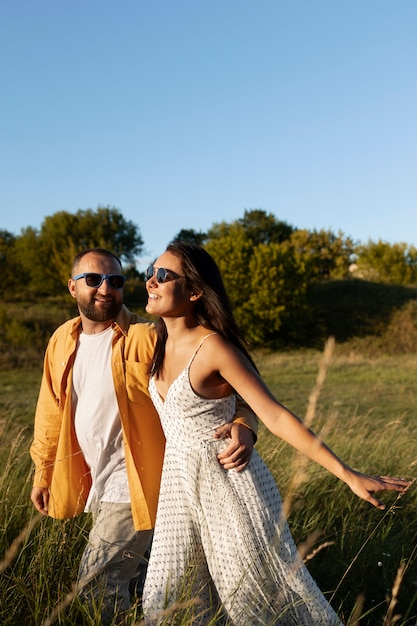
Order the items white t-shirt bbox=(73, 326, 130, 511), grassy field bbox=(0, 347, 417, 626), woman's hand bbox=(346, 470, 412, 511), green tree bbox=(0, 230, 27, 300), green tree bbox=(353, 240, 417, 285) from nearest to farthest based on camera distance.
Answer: woman's hand bbox=(346, 470, 412, 511), grassy field bbox=(0, 347, 417, 626), white t-shirt bbox=(73, 326, 130, 511), green tree bbox=(0, 230, 27, 300), green tree bbox=(353, 240, 417, 285)

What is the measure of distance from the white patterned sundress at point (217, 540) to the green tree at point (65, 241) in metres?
Result: 37.7

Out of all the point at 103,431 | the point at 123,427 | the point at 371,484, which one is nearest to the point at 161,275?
the point at 123,427

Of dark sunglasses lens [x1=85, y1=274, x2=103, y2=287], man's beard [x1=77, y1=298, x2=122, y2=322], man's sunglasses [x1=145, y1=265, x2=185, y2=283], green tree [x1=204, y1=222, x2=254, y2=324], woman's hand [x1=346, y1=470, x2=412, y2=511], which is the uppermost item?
green tree [x1=204, y1=222, x2=254, y2=324]

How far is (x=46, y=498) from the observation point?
3.58m

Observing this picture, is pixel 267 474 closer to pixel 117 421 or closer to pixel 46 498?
pixel 117 421

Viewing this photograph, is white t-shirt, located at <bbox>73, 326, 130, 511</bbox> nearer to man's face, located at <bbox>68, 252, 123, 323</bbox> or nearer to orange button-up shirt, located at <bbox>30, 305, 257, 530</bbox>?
orange button-up shirt, located at <bbox>30, 305, 257, 530</bbox>

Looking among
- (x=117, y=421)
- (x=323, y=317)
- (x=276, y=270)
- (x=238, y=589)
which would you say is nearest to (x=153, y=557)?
(x=238, y=589)

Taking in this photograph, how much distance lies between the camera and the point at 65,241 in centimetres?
4819

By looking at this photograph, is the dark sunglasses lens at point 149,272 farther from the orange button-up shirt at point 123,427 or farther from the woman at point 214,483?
the orange button-up shirt at point 123,427

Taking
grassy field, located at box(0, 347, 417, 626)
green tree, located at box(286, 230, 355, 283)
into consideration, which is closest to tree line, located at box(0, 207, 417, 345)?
green tree, located at box(286, 230, 355, 283)

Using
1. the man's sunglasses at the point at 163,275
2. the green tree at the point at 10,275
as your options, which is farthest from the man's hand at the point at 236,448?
the green tree at the point at 10,275

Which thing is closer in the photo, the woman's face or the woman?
the woman

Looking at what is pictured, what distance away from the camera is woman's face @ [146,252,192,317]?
9.59 feet

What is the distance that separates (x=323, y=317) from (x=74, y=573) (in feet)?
132
